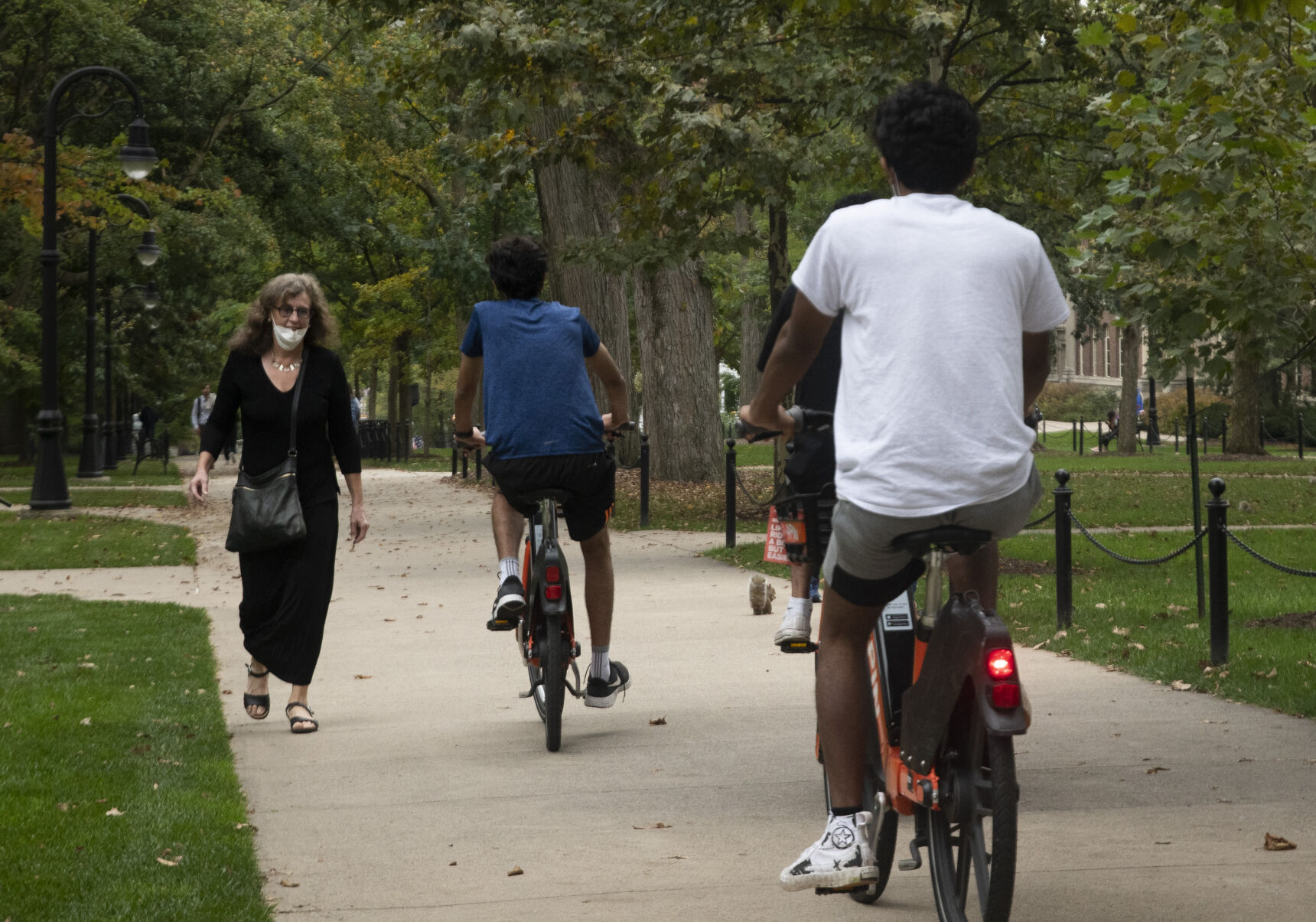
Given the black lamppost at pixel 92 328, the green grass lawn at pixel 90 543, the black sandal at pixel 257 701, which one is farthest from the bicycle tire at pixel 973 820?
the black lamppost at pixel 92 328

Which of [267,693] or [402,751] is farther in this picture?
[267,693]

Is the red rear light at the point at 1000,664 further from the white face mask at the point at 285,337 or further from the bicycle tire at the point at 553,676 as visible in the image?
the white face mask at the point at 285,337

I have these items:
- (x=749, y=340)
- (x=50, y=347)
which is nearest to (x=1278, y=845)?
(x=50, y=347)

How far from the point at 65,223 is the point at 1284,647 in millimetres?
25388

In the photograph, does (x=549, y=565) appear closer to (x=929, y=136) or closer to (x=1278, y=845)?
(x=1278, y=845)

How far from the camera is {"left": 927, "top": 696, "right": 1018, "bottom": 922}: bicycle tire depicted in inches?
134

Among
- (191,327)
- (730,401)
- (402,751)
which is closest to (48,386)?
(402,751)

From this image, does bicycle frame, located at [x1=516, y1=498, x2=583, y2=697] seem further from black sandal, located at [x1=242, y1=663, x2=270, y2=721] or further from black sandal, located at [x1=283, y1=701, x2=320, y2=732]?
black sandal, located at [x1=242, y1=663, x2=270, y2=721]

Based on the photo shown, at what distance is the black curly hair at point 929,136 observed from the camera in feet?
12.3

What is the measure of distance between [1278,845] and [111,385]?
113 ft

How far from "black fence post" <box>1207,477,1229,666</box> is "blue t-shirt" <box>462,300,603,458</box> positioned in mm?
A: 3307

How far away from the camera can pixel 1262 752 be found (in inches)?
249

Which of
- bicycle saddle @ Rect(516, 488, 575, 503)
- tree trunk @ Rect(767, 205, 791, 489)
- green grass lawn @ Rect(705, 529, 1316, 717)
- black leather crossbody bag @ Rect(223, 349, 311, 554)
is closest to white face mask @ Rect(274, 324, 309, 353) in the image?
black leather crossbody bag @ Rect(223, 349, 311, 554)

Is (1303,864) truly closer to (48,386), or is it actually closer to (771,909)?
(771,909)
